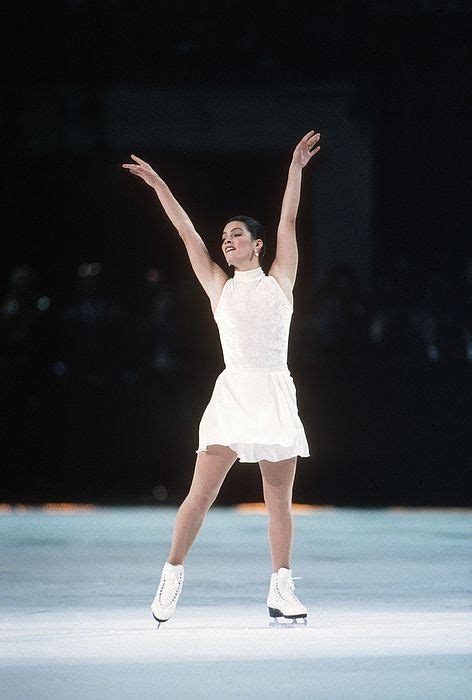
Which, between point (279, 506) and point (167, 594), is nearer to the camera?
point (167, 594)

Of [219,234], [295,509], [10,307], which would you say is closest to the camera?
[295,509]

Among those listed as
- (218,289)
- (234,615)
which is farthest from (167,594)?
(218,289)

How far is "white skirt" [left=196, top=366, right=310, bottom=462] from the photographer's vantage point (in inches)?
215

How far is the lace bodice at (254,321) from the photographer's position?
18.3 feet

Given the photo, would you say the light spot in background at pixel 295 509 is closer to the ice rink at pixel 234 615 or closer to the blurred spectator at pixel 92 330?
the ice rink at pixel 234 615

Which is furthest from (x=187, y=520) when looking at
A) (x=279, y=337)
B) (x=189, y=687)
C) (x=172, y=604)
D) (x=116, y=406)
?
(x=116, y=406)

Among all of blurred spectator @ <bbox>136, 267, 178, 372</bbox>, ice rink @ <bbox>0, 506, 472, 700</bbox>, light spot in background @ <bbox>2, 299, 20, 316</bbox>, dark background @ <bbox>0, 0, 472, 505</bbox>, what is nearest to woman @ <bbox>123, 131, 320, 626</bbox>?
ice rink @ <bbox>0, 506, 472, 700</bbox>

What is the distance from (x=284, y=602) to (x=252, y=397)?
A: 0.75 metres

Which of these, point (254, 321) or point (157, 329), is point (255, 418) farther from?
point (157, 329)

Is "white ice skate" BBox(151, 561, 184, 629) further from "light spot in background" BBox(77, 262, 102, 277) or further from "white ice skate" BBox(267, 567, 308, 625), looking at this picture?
"light spot in background" BBox(77, 262, 102, 277)

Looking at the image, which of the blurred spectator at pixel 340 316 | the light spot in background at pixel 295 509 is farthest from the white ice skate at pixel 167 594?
the blurred spectator at pixel 340 316

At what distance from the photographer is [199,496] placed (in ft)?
18.2

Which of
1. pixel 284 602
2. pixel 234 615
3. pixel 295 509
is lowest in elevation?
pixel 295 509

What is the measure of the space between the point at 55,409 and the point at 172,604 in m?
5.20
